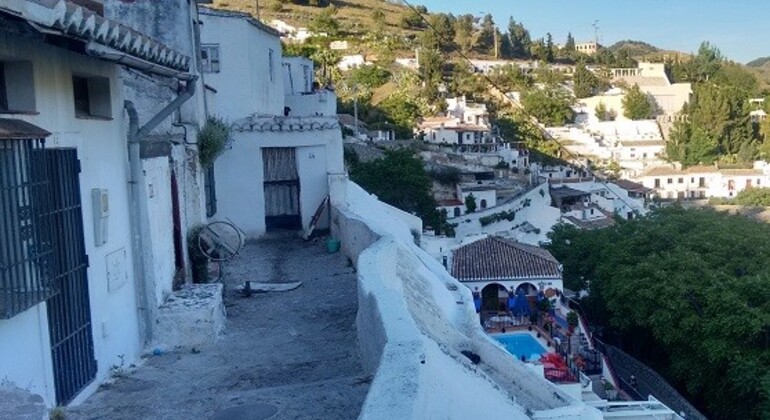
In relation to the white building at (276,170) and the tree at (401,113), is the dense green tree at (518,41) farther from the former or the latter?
the white building at (276,170)

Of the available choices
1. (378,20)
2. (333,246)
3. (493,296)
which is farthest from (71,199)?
(378,20)

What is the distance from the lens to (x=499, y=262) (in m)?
28.9

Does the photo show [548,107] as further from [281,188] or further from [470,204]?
[281,188]

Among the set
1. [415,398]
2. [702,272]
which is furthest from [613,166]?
[415,398]

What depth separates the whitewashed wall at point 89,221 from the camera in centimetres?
513

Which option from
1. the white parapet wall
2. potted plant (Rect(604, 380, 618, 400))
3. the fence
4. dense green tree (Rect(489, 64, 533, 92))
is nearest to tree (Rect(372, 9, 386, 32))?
dense green tree (Rect(489, 64, 533, 92))

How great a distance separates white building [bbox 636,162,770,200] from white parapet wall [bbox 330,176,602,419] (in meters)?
63.3

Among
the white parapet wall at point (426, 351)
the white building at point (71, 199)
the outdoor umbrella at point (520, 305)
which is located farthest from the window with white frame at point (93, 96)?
the outdoor umbrella at point (520, 305)

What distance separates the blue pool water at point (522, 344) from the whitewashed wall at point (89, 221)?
52.6ft

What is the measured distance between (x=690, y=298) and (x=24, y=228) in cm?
2269

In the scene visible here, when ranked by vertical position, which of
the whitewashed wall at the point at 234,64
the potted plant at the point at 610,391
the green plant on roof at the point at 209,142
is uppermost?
the whitewashed wall at the point at 234,64

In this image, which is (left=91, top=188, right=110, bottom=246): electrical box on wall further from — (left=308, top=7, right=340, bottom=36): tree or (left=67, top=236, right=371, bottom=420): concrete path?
(left=308, top=7, right=340, bottom=36): tree

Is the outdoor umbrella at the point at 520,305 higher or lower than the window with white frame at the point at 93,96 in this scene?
lower

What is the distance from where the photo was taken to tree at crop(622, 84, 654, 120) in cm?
9131
